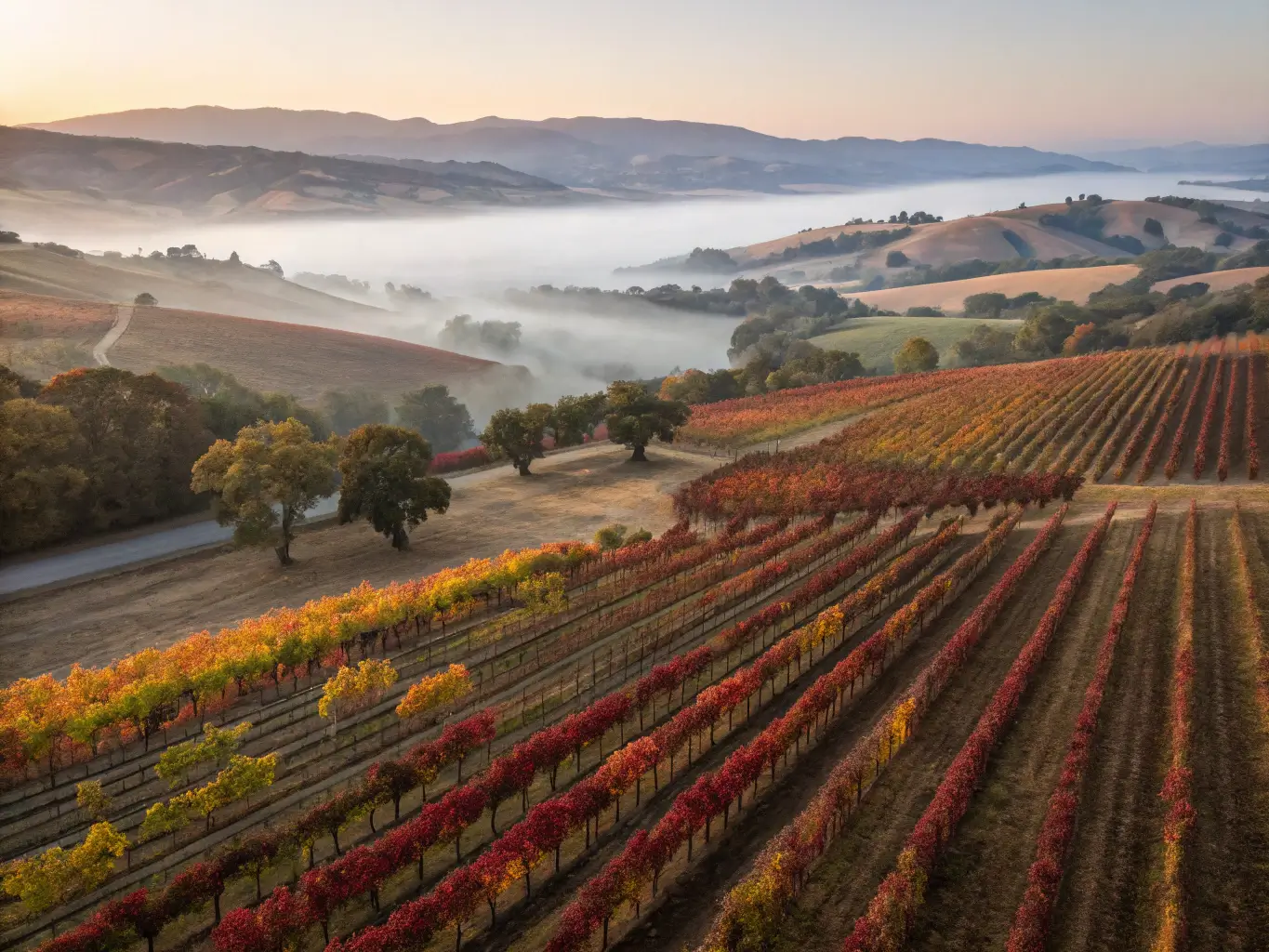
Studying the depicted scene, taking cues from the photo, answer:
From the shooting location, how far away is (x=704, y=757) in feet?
93.1

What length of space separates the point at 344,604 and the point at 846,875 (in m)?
28.8

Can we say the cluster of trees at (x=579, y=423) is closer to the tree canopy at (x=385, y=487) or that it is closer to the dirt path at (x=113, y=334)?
the tree canopy at (x=385, y=487)

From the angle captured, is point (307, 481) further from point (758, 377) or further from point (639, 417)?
point (758, 377)

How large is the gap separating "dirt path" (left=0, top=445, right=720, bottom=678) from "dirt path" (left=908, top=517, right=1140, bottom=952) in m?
31.9

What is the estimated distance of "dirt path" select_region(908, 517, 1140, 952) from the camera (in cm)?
2009

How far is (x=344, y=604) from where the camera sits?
4112cm

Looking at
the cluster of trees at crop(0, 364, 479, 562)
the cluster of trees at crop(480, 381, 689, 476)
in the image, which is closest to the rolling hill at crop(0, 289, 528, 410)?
the cluster of trees at crop(0, 364, 479, 562)

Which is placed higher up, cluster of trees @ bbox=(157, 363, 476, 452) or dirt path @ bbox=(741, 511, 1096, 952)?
cluster of trees @ bbox=(157, 363, 476, 452)

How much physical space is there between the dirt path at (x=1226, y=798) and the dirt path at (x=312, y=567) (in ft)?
Answer: 117

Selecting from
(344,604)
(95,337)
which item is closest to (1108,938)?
(344,604)

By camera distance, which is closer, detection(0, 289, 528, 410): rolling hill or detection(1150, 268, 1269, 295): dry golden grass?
detection(0, 289, 528, 410): rolling hill

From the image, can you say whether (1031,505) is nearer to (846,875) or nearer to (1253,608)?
(1253,608)

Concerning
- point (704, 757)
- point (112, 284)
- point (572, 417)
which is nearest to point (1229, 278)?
point (572, 417)

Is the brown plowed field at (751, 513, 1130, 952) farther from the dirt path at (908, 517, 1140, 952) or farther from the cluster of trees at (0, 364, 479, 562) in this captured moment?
the cluster of trees at (0, 364, 479, 562)
